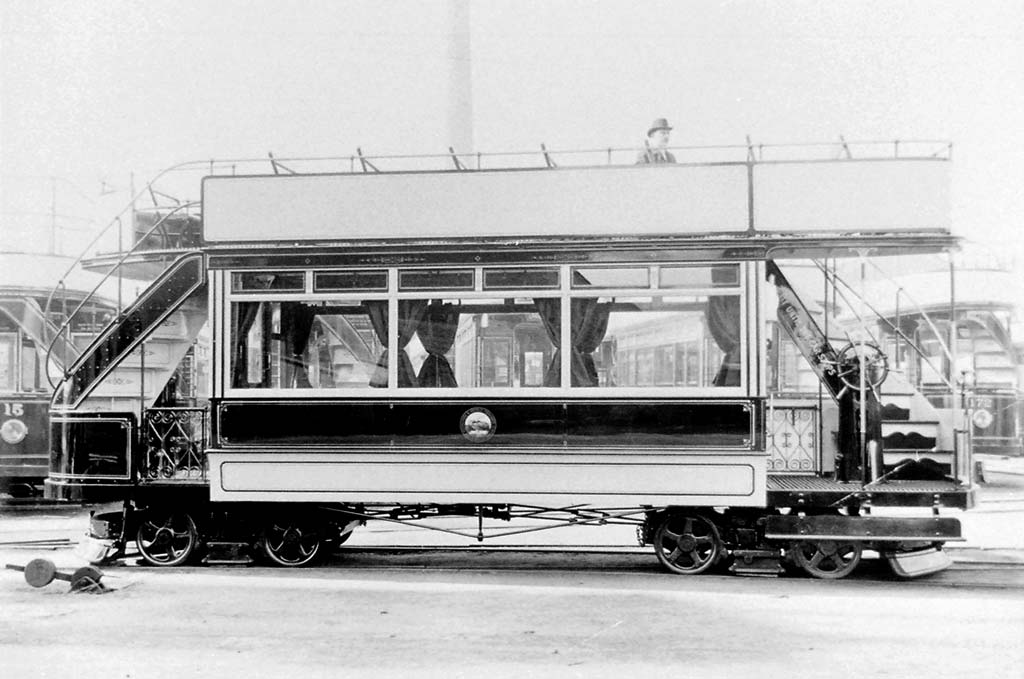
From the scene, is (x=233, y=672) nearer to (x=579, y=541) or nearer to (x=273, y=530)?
(x=273, y=530)

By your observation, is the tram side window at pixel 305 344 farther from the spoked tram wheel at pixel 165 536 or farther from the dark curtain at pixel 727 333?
the dark curtain at pixel 727 333

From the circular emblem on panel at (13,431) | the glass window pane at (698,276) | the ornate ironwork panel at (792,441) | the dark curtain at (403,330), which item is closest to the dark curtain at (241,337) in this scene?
the dark curtain at (403,330)

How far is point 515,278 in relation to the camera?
797 cm

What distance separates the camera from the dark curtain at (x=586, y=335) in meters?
7.85

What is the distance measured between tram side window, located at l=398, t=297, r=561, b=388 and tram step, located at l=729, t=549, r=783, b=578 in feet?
6.91

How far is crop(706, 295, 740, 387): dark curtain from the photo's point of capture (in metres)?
7.76

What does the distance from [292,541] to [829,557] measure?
457cm

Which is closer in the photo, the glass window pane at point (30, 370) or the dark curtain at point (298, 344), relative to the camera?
the dark curtain at point (298, 344)

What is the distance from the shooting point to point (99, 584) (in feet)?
23.8

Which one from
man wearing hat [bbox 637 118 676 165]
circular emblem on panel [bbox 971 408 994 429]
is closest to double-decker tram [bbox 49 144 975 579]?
man wearing hat [bbox 637 118 676 165]

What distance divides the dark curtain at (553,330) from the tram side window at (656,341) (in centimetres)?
12

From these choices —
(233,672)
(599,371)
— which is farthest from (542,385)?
(233,672)

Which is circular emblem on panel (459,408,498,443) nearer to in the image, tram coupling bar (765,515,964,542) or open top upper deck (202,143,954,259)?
open top upper deck (202,143,954,259)

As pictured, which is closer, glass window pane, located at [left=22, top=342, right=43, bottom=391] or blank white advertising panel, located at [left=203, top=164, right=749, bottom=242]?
blank white advertising panel, located at [left=203, top=164, right=749, bottom=242]
